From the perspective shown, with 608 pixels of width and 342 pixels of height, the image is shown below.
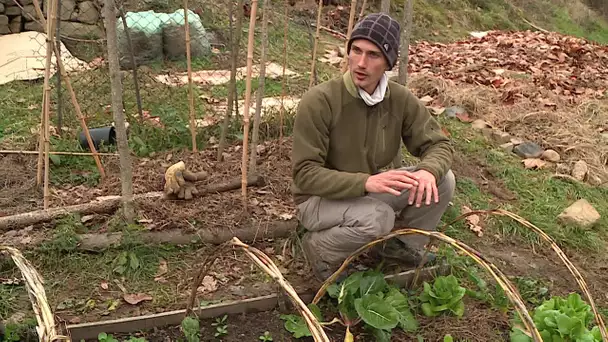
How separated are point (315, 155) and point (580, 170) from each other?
9.42ft

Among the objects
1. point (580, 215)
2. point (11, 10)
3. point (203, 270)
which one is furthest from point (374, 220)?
point (11, 10)

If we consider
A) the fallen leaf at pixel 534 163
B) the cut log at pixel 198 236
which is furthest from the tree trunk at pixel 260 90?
the fallen leaf at pixel 534 163

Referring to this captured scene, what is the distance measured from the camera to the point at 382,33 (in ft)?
8.32

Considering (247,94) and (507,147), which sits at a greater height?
(247,94)

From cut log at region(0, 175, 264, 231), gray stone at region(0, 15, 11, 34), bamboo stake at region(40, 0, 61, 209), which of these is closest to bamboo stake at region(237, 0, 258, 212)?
cut log at region(0, 175, 264, 231)

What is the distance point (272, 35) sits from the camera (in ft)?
24.9

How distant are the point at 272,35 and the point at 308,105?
16.9 ft

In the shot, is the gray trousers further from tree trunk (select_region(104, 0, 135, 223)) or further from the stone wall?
the stone wall

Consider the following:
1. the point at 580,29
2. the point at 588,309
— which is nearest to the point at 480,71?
the point at 588,309

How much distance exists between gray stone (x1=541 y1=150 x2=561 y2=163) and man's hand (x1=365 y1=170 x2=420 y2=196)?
282 cm

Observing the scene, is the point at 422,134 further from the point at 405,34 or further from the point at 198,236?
the point at 198,236

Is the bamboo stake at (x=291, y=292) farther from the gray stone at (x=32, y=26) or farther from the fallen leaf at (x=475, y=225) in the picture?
the gray stone at (x=32, y=26)

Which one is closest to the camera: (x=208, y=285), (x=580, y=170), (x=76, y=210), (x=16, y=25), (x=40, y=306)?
(x=40, y=306)

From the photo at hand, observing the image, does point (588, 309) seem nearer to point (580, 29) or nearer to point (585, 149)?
point (585, 149)
